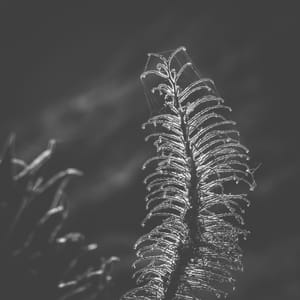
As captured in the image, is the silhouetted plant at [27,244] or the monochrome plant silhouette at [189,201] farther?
the silhouetted plant at [27,244]

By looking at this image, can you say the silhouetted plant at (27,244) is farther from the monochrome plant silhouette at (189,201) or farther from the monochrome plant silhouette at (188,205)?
the monochrome plant silhouette at (189,201)

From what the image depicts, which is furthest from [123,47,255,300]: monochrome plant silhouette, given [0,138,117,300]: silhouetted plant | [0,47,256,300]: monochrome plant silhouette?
[0,138,117,300]: silhouetted plant

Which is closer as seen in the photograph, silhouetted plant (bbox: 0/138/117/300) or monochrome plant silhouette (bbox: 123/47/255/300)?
monochrome plant silhouette (bbox: 123/47/255/300)

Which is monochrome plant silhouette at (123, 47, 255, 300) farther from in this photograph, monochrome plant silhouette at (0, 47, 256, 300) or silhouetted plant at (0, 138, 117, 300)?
silhouetted plant at (0, 138, 117, 300)

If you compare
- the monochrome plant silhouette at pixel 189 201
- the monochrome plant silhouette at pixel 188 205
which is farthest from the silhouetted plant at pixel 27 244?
the monochrome plant silhouette at pixel 189 201

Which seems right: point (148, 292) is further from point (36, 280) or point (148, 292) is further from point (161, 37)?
point (161, 37)

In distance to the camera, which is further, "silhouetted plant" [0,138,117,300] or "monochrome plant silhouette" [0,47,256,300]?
"silhouetted plant" [0,138,117,300]

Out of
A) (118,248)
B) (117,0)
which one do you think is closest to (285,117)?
(118,248)

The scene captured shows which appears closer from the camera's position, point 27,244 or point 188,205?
point 188,205

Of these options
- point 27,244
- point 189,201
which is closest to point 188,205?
point 189,201

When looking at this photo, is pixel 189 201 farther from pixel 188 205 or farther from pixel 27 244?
pixel 27 244

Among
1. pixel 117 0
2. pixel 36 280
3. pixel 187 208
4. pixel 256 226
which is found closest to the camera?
pixel 187 208
